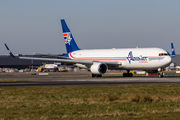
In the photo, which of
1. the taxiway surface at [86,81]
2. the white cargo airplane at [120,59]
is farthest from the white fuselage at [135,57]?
the taxiway surface at [86,81]

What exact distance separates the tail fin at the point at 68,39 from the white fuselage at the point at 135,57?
14.4 feet

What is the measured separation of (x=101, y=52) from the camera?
54156 millimetres

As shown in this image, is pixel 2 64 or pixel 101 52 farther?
pixel 2 64

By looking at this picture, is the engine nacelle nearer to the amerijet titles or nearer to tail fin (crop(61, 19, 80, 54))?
the amerijet titles

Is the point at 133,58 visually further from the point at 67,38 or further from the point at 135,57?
the point at 67,38

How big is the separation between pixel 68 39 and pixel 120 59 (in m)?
12.0

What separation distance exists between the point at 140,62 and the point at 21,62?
110387 millimetres

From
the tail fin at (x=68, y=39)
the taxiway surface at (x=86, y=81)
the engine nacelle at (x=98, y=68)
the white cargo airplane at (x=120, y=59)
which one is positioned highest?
the tail fin at (x=68, y=39)

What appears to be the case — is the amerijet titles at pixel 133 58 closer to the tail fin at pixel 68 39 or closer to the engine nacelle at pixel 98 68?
the engine nacelle at pixel 98 68

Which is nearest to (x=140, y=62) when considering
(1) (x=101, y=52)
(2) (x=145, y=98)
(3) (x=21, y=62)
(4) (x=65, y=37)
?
(1) (x=101, y=52)

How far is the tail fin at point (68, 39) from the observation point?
5828 cm

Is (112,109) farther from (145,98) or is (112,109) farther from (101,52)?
(101,52)

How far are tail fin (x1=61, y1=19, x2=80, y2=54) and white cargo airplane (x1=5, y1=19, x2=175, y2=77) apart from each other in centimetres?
117

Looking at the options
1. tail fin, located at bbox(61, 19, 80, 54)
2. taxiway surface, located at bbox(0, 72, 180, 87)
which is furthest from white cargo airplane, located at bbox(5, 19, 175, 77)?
taxiway surface, located at bbox(0, 72, 180, 87)
